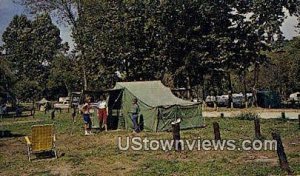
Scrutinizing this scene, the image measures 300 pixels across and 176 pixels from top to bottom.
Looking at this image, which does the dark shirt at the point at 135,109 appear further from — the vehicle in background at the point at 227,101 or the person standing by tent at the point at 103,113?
the vehicle in background at the point at 227,101

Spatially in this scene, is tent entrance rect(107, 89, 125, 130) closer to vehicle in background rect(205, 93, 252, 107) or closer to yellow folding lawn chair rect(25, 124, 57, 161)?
yellow folding lawn chair rect(25, 124, 57, 161)

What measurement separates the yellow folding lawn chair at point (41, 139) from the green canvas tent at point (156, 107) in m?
8.27

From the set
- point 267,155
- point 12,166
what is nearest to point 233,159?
point 267,155

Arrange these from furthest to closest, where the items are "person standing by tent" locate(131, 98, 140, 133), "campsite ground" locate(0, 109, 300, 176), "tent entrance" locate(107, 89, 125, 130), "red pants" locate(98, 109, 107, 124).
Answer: "tent entrance" locate(107, 89, 125, 130)
"red pants" locate(98, 109, 107, 124)
"person standing by tent" locate(131, 98, 140, 133)
"campsite ground" locate(0, 109, 300, 176)

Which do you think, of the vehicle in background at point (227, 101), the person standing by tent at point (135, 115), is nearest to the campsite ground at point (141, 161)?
the person standing by tent at point (135, 115)

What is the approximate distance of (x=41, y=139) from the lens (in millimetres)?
15688

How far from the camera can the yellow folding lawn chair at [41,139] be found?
15531 mm

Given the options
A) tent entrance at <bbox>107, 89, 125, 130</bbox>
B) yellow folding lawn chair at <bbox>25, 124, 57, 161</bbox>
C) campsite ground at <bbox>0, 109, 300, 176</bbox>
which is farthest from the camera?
tent entrance at <bbox>107, 89, 125, 130</bbox>

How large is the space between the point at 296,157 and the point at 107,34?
31933mm

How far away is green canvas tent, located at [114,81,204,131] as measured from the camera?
23.5m

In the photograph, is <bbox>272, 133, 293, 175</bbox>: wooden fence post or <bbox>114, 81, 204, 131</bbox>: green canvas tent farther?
<bbox>114, 81, 204, 131</bbox>: green canvas tent

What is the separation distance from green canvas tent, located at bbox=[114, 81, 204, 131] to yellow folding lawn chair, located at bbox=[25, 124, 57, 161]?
8275mm

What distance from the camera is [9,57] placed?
8562cm

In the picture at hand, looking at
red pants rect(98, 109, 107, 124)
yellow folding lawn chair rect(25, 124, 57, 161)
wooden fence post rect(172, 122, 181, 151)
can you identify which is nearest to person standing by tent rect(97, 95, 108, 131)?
red pants rect(98, 109, 107, 124)
